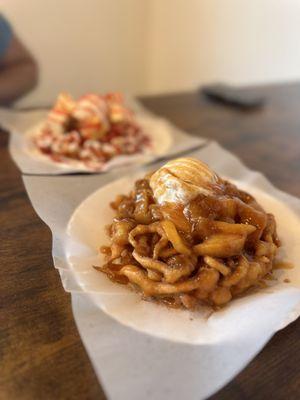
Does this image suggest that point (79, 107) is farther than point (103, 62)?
No

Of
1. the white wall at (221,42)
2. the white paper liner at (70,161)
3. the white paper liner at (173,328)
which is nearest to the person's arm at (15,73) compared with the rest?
the white paper liner at (70,161)

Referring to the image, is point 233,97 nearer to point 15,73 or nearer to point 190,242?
point 15,73

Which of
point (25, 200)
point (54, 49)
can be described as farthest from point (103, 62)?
point (25, 200)

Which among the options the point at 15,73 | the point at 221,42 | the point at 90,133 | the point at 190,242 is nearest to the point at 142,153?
the point at 90,133

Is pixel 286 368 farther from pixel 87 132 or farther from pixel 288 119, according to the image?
pixel 288 119

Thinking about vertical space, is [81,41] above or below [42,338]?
below
